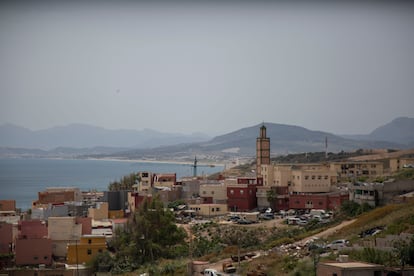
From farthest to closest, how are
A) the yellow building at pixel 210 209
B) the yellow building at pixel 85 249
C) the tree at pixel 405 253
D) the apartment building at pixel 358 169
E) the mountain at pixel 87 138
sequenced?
the mountain at pixel 87 138
the apartment building at pixel 358 169
the yellow building at pixel 210 209
the yellow building at pixel 85 249
the tree at pixel 405 253

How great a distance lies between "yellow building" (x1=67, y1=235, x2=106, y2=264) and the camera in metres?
10.3

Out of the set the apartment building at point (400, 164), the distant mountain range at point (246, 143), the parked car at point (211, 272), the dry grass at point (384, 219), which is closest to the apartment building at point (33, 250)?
the parked car at point (211, 272)

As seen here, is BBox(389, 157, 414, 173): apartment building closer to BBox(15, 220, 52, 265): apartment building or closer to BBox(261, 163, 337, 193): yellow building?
BBox(261, 163, 337, 193): yellow building

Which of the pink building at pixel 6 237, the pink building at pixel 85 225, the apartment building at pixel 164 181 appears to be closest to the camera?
the pink building at pixel 6 237

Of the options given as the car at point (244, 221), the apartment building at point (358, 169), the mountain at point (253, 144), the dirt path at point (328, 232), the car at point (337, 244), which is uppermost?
the mountain at point (253, 144)

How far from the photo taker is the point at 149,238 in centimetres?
1062

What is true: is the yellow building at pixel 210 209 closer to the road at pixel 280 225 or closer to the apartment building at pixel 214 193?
the apartment building at pixel 214 193

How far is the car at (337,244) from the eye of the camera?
7.75 meters

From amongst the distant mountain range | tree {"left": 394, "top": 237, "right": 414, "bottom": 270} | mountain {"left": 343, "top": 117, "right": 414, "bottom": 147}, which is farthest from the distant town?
the distant mountain range

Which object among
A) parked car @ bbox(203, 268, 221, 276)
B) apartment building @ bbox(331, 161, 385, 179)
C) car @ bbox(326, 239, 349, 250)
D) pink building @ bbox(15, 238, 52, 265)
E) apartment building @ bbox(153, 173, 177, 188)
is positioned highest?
apartment building @ bbox(331, 161, 385, 179)

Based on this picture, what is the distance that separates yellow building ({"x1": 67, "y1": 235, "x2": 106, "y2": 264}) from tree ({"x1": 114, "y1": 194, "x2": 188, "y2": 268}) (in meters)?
0.26

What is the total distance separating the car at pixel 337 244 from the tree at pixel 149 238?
2.98m

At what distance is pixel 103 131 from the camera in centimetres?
17075

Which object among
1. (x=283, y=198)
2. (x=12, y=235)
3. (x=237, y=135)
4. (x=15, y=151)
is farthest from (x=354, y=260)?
(x=237, y=135)
